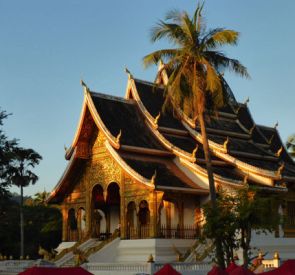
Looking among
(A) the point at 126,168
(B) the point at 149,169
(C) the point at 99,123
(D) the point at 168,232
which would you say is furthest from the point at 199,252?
(C) the point at 99,123

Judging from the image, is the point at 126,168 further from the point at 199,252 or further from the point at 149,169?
the point at 199,252

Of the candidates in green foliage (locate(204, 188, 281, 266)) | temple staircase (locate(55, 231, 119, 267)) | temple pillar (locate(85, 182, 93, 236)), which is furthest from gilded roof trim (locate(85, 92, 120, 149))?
green foliage (locate(204, 188, 281, 266))

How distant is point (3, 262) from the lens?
24.3 meters

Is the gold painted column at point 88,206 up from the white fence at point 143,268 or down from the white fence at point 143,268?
up

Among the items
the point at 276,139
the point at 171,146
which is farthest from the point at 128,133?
the point at 276,139

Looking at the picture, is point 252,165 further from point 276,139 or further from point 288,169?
point 276,139

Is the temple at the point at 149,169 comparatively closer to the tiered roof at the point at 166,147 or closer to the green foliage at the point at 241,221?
the tiered roof at the point at 166,147

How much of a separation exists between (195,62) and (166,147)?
6706 mm

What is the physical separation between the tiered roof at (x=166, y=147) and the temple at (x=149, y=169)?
45 mm

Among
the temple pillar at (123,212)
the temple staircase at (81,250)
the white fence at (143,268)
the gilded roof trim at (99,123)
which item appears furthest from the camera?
the gilded roof trim at (99,123)

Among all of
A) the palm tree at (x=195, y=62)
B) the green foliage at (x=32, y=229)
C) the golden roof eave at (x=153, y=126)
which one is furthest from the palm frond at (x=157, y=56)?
the green foliage at (x=32, y=229)

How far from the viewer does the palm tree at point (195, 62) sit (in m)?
19.4

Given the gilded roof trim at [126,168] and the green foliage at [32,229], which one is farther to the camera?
the green foliage at [32,229]

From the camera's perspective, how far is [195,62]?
19.6 metres
